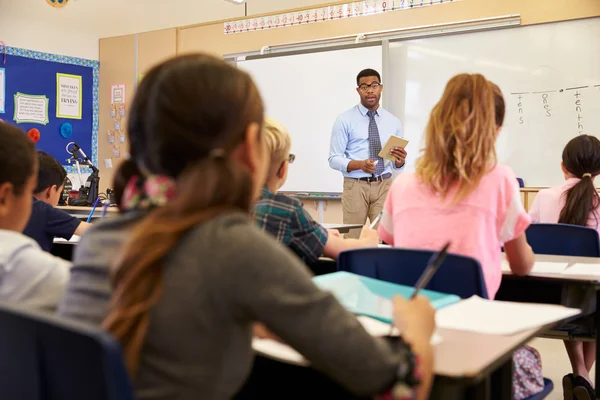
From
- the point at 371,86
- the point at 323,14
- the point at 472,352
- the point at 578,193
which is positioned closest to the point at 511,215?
the point at 472,352

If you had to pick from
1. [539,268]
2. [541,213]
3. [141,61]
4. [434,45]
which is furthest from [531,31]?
[141,61]

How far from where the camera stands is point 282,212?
192 centimetres

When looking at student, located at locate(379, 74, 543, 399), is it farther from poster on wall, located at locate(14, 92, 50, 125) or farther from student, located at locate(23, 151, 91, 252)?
poster on wall, located at locate(14, 92, 50, 125)

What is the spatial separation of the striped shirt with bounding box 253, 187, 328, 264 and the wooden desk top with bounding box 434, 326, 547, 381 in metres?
0.84

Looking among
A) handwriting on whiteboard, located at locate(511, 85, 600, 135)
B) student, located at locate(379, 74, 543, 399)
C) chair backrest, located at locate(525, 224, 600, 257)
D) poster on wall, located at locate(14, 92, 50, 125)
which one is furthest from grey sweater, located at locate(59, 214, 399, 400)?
poster on wall, located at locate(14, 92, 50, 125)

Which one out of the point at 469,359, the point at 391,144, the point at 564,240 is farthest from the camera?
the point at 391,144

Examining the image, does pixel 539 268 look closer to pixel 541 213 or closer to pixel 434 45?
pixel 541 213

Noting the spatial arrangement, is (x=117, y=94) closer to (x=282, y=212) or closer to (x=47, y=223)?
(x=47, y=223)

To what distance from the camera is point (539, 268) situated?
2.05 meters

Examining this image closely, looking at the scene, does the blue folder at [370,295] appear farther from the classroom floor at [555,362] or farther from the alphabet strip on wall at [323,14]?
the alphabet strip on wall at [323,14]

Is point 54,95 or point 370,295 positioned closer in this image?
point 370,295

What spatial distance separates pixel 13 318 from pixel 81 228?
2106mm

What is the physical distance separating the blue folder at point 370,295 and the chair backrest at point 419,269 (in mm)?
170

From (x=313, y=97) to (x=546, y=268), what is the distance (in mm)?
4118
